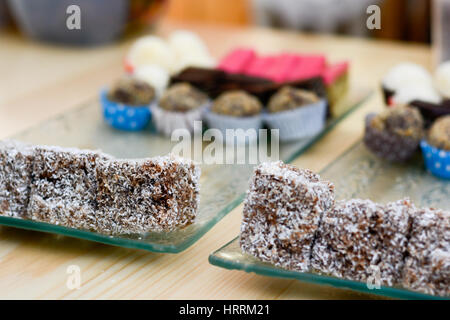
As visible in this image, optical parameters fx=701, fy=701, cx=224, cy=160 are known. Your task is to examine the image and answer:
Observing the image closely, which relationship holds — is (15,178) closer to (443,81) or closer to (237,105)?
(237,105)

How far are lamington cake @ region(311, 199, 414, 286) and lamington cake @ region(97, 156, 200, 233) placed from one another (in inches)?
10.6

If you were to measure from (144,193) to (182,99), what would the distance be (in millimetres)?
742

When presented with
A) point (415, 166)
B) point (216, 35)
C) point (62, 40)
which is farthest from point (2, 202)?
point (216, 35)

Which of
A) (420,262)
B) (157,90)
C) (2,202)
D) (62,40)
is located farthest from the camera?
(62,40)

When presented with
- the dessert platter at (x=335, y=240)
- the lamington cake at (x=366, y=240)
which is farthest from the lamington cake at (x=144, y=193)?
the lamington cake at (x=366, y=240)

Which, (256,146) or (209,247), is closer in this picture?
(209,247)

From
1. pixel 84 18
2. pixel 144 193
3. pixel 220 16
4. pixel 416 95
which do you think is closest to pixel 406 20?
pixel 220 16

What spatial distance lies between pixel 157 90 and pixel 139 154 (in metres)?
0.31

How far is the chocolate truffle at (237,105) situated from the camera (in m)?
1.86

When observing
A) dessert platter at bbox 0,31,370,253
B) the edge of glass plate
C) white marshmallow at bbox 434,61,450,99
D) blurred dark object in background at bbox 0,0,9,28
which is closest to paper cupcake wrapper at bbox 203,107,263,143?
dessert platter at bbox 0,31,370,253

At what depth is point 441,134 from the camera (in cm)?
163

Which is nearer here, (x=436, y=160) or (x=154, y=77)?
(x=436, y=160)

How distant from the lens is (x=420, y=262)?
1058 mm

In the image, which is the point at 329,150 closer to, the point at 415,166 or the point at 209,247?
the point at 415,166
